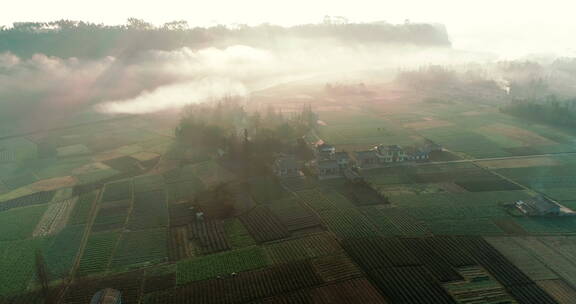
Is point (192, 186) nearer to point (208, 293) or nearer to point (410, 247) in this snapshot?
point (208, 293)

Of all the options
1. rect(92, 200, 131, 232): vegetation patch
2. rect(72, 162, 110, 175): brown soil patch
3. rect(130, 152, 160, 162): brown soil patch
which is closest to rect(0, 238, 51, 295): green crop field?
rect(92, 200, 131, 232): vegetation patch

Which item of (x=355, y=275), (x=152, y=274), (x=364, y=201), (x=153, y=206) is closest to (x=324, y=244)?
(x=355, y=275)

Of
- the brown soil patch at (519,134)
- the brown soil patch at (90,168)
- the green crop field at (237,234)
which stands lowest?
the green crop field at (237,234)

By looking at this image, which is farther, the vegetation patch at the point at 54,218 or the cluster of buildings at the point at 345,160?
the cluster of buildings at the point at 345,160

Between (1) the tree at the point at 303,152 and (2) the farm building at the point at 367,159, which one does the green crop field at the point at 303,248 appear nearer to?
(2) the farm building at the point at 367,159

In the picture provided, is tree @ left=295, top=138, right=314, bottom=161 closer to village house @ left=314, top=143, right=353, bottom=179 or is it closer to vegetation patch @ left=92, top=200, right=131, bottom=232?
village house @ left=314, top=143, right=353, bottom=179

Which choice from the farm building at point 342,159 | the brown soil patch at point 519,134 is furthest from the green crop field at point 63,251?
the brown soil patch at point 519,134

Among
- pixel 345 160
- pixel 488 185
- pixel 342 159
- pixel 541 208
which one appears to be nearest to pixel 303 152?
pixel 342 159
